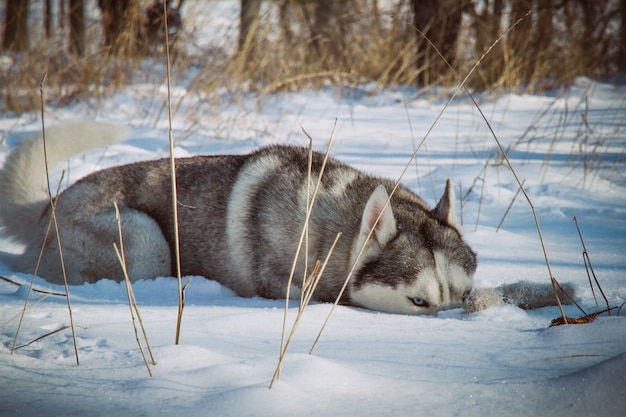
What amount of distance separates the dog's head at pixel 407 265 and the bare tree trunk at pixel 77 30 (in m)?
6.13

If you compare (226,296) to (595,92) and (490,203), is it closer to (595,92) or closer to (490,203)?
(490,203)

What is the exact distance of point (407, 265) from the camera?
260cm

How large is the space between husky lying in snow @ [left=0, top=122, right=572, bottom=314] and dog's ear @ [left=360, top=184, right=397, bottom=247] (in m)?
0.01

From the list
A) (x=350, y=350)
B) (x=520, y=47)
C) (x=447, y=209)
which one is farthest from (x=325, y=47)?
(x=350, y=350)

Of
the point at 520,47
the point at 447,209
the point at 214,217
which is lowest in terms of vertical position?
the point at 214,217

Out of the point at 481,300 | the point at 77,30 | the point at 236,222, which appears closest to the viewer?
the point at 481,300

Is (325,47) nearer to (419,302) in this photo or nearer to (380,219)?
(380,219)

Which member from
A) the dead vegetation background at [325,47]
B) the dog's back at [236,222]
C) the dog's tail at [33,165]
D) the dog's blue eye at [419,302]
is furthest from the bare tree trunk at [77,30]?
the dog's blue eye at [419,302]

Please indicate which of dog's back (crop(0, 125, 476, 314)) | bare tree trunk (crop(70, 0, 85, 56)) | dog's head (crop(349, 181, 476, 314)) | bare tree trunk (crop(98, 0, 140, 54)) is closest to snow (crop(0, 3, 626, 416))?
dog's head (crop(349, 181, 476, 314))

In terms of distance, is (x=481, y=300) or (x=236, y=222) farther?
(x=236, y=222)

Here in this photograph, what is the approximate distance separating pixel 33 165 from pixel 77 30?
902 centimetres

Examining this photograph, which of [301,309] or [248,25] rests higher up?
[248,25]

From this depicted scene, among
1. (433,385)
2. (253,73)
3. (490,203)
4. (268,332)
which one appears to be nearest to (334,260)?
(268,332)

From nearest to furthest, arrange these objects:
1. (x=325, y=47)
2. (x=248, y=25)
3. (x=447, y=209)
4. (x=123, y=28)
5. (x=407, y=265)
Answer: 1. (x=407, y=265)
2. (x=447, y=209)
3. (x=123, y=28)
4. (x=325, y=47)
5. (x=248, y=25)
